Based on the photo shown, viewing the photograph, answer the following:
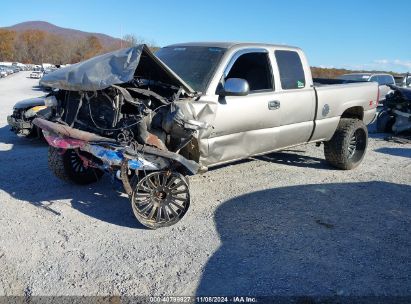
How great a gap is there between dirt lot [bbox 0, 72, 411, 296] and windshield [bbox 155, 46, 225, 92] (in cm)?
148

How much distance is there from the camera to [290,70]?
582 centimetres

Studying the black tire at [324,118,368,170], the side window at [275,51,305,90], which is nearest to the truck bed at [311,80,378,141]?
the black tire at [324,118,368,170]

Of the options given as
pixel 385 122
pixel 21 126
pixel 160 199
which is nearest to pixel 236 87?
Result: pixel 160 199

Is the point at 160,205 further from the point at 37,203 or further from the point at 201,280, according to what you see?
the point at 37,203

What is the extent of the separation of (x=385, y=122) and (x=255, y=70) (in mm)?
6535

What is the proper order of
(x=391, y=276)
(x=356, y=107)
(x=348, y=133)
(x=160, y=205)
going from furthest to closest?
(x=356, y=107) < (x=348, y=133) < (x=160, y=205) < (x=391, y=276)

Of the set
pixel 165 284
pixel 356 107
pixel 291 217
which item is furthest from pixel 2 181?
pixel 356 107

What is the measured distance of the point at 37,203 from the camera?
4.91m

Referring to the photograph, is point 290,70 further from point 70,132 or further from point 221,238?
point 70,132

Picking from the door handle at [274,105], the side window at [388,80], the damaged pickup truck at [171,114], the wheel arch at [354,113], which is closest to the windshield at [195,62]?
the damaged pickup truck at [171,114]

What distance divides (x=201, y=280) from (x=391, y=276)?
160 cm

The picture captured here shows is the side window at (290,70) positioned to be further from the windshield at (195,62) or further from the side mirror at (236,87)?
the side mirror at (236,87)

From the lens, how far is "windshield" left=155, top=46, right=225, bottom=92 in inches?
192

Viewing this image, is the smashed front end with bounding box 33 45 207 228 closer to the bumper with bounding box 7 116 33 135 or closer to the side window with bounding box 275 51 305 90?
the side window with bounding box 275 51 305 90
